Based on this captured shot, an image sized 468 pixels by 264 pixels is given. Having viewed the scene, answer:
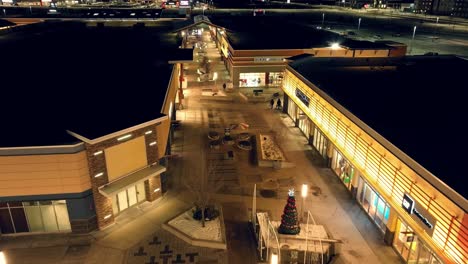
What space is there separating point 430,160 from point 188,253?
17.4 metres

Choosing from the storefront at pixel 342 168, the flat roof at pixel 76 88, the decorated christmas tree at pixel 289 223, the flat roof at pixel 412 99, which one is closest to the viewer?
the flat roof at pixel 412 99

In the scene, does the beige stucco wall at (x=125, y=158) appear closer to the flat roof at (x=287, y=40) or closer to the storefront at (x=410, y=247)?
the storefront at (x=410, y=247)

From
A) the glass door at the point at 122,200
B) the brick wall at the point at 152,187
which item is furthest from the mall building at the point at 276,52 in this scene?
the glass door at the point at 122,200

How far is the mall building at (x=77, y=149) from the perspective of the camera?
2397 cm

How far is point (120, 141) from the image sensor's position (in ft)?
87.7

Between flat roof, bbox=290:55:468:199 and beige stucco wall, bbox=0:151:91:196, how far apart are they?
22489 mm

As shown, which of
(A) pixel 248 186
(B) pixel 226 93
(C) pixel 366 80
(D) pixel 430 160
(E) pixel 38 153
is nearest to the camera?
(D) pixel 430 160

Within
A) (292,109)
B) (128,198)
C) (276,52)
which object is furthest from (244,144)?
(276,52)

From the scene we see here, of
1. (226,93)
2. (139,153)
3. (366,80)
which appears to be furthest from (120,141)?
(226,93)

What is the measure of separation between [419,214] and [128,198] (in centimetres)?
2229

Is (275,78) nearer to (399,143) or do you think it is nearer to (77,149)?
(399,143)

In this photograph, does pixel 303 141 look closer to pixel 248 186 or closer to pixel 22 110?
pixel 248 186

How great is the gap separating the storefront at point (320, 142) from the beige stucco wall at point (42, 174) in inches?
982

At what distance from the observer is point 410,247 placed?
23156mm
